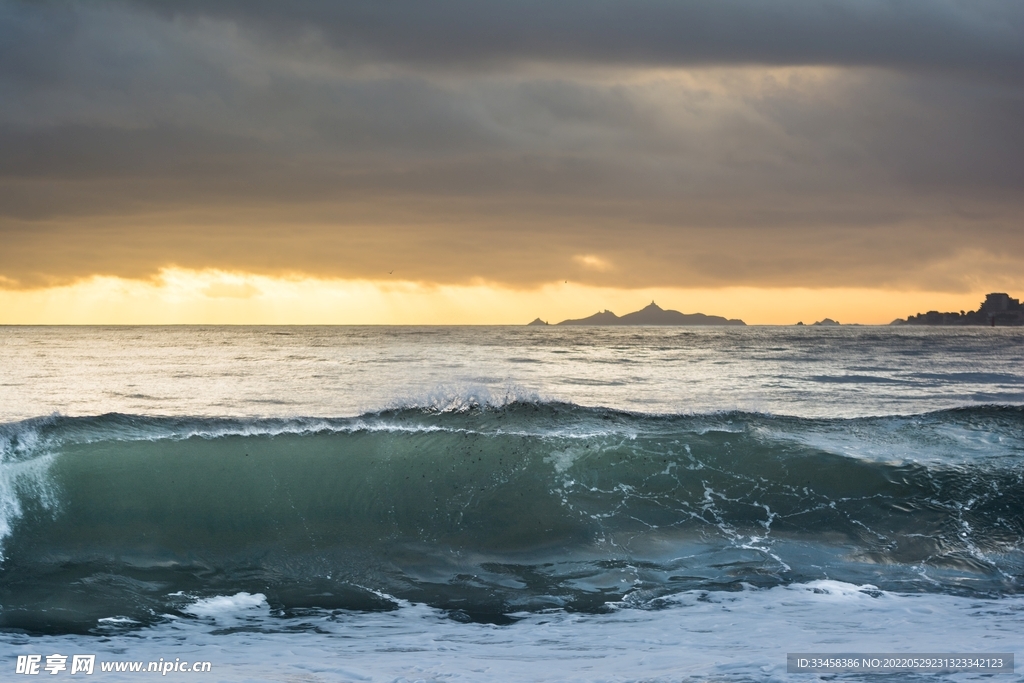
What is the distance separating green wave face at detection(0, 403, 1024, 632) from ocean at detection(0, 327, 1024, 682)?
4 centimetres

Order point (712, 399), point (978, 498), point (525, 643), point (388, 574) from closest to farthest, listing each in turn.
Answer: point (525, 643), point (388, 574), point (978, 498), point (712, 399)

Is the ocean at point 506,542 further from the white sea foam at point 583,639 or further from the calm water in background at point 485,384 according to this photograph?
the calm water in background at point 485,384

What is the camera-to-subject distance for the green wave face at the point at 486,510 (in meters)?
8.26

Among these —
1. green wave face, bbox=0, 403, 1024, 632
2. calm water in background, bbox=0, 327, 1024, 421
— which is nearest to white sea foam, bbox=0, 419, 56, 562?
green wave face, bbox=0, 403, 1024, 632

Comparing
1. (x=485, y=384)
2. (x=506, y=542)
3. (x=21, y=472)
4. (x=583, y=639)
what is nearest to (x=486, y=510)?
(x=506, y=542)

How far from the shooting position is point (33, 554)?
8.89m

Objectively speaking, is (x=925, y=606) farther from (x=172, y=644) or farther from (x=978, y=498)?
(x=172, y=644)

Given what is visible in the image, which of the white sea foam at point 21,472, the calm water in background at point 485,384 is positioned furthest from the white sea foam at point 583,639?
the calm water in background at point 485,384

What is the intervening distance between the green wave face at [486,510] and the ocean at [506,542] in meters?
0.04

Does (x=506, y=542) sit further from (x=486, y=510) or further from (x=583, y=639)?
(x=583, y=639)

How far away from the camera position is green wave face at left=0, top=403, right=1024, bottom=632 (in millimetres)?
8258

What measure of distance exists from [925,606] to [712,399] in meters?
13.8

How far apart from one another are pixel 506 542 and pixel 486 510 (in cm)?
87

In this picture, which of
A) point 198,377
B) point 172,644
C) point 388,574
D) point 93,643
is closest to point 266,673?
point 172,644
